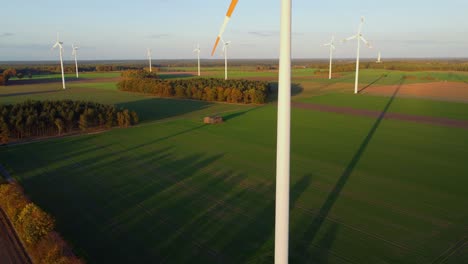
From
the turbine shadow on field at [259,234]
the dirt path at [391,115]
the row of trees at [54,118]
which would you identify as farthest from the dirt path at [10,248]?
the dirt path at [391,115]

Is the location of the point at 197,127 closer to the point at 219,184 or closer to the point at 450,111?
the point at 219,184

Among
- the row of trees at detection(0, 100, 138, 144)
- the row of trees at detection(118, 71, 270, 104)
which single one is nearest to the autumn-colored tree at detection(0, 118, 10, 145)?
the row of trees at detection(0, 100, 138, 144)

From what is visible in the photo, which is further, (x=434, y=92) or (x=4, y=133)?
(x=434, y=92)

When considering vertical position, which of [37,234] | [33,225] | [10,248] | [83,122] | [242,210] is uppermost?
[83,122]

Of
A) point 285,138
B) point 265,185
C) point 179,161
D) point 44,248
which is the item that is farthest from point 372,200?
point 44,248

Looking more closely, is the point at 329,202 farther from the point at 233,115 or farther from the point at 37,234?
the point at 233,115

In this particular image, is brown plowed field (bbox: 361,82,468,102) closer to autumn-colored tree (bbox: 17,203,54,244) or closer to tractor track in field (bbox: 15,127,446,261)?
tractor track in field (bbox: 15,127,446,261)

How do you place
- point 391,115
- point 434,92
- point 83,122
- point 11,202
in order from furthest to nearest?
point 434,92 < point 391,115 < point 83,122 < point 11,202

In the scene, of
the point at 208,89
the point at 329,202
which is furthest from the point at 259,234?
the point at 208,89
